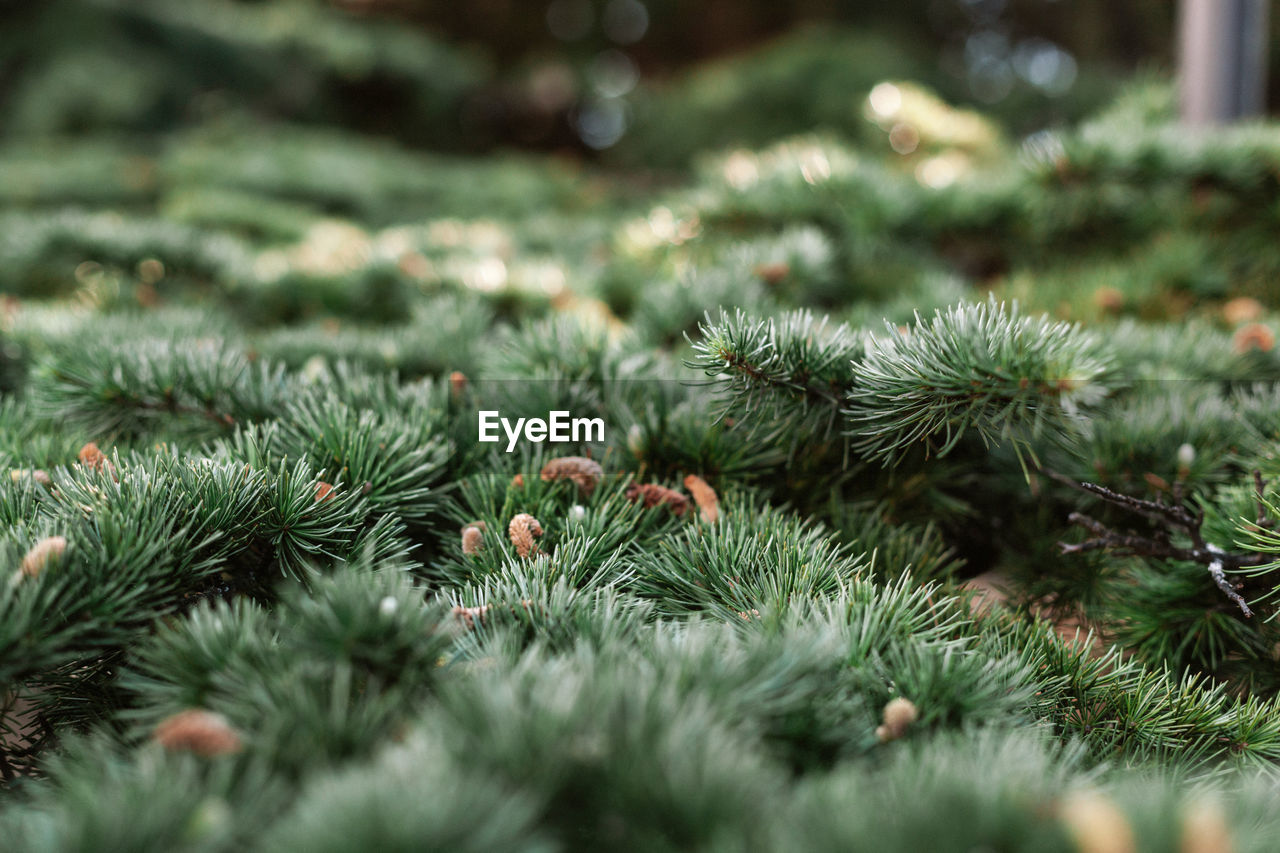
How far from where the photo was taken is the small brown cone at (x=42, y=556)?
29cm

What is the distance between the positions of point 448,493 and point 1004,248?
767 mm

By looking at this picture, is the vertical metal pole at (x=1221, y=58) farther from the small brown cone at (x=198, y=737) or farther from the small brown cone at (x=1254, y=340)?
the small brown cone at (x=198, y=737)

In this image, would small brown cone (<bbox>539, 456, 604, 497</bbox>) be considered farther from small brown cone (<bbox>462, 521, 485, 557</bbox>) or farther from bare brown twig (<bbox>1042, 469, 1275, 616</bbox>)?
bare brown twig (<bbox>1042, 469, 1275, 616</bbox>)

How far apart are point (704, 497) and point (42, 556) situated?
1.02 ft

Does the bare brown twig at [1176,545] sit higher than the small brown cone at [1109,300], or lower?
lower

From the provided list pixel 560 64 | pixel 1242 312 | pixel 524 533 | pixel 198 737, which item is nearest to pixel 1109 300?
pixel 1242 312

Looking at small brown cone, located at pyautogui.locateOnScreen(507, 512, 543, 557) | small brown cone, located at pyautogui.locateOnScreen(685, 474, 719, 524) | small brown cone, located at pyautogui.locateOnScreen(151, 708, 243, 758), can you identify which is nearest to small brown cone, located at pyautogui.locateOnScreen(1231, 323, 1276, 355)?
small brown cone, located at pyautogui.locateOnScreen(685, 474, 719, 524)

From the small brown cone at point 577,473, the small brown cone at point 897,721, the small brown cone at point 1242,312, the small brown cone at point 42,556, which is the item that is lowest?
the small brown cone at point 897,721

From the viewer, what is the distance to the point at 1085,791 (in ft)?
0.80

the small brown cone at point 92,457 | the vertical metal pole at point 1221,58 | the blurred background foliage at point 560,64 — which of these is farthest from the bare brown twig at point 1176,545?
the blurred background foliage at point 560,64

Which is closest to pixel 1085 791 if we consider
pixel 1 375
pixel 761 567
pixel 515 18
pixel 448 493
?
pixel 761 567

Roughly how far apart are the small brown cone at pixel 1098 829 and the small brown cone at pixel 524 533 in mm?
262

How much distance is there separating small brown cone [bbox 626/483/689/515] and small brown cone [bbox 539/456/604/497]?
0.02m

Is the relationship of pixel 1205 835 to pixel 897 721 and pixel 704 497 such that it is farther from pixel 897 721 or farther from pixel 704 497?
pixel 704 497
